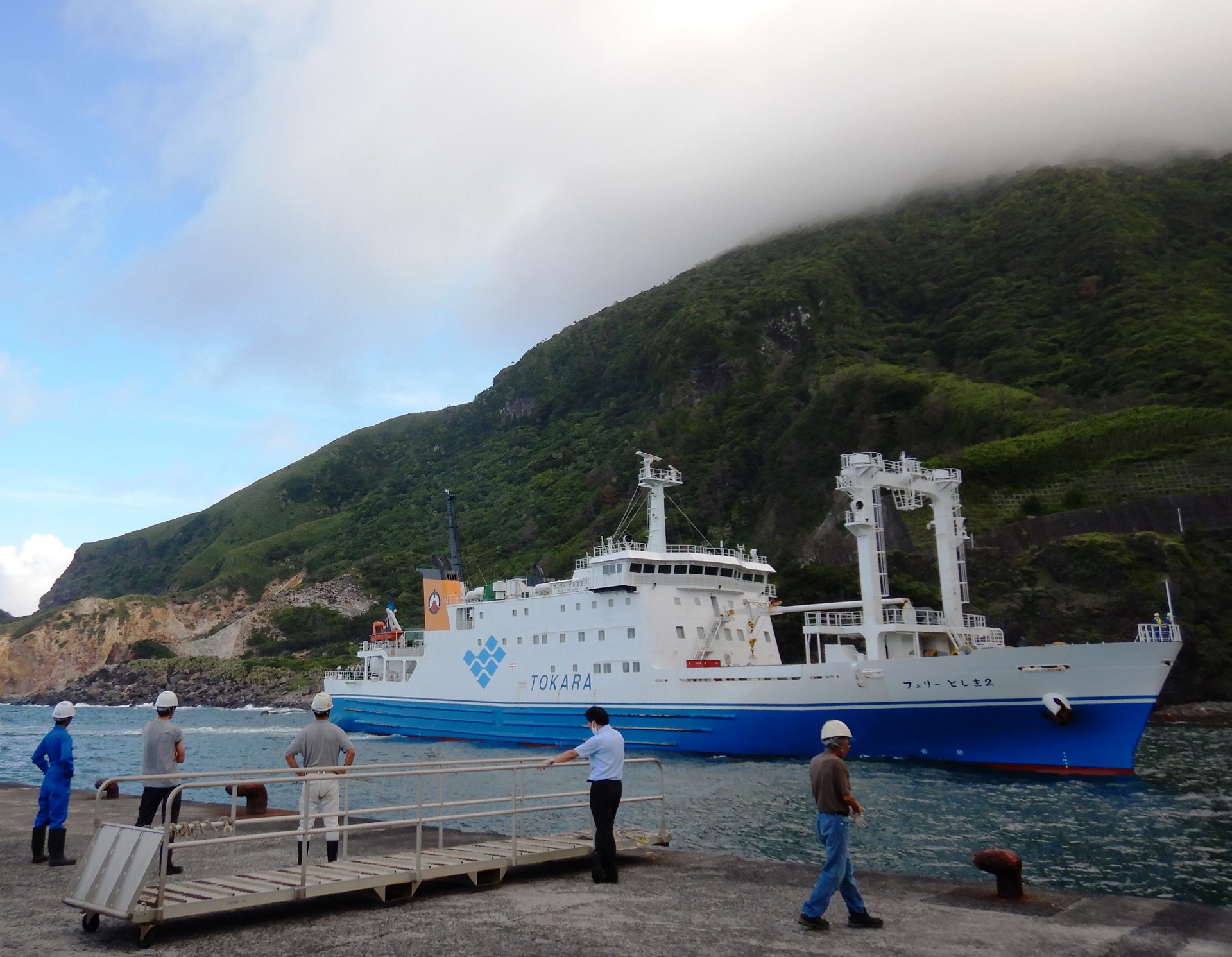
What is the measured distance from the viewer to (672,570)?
86.6ft

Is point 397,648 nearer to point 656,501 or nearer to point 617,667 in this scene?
point 617,667

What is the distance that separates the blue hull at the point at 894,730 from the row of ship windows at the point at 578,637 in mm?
1984

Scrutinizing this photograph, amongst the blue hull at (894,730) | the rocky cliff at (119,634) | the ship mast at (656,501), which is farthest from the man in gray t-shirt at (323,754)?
the rocky cliff at (119,634)

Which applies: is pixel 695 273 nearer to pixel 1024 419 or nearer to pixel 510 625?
pixel 1024 419

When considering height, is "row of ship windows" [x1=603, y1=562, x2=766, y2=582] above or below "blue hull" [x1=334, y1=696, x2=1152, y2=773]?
above

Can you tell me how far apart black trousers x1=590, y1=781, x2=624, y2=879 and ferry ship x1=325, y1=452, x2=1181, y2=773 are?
14314 millimetres

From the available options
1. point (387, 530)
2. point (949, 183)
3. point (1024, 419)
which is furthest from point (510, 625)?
point (949, 183)

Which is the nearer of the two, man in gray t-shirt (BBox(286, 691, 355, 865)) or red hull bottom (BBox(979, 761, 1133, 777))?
man in gray t-shirt (BBox(286, 691, 355, 865))

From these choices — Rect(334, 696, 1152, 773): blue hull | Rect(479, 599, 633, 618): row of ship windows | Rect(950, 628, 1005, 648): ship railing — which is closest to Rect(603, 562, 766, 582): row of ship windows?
Rect(479, 599, 633, 618): row of ship windows

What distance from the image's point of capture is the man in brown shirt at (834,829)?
5945 millimetres

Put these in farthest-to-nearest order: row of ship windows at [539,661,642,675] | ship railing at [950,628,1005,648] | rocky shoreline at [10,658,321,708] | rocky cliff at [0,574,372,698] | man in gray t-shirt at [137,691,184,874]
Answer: rocky cliff at [0,574,372,698] < rocky shoreline at [10,658,321,708] < row of ship windows at [539,661,642,675] < ship railing at [950,628,1005,648] < man in gray t-shirt at [137,691,184,874]

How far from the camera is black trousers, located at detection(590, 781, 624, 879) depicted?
727 centimetres

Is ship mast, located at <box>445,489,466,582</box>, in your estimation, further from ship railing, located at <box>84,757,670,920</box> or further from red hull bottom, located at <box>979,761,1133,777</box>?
ship railing, located at <box>84,757,670,920</box>

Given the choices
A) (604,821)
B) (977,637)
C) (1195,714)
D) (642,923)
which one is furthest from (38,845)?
(1195,714)
